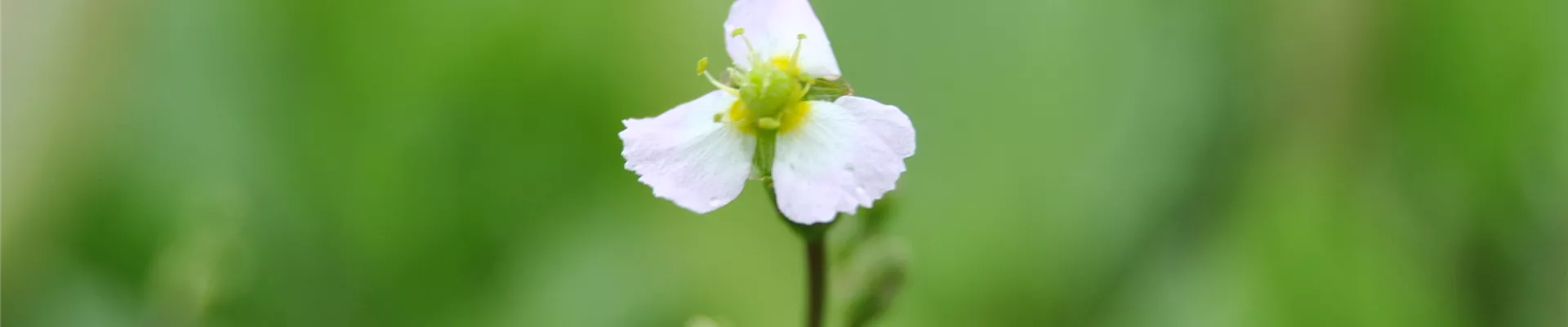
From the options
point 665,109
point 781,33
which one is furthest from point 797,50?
point 665,109

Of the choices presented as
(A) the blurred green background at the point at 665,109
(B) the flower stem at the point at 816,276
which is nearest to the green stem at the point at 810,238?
(B) the flower stem at the point at 816,276

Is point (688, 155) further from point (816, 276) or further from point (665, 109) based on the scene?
point (665, 109)

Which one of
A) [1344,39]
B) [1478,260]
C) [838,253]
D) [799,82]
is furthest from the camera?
[1344,39]

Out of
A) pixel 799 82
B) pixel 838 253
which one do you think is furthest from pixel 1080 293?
pixel 799 82

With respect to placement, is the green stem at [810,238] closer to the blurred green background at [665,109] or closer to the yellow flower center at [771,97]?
the yellow flower center at [771,97]

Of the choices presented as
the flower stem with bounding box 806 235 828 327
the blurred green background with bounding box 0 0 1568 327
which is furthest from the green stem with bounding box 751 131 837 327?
the blurred green background with bounding box 0 0 1568 327

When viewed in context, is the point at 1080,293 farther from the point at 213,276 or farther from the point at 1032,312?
the point at 213,276

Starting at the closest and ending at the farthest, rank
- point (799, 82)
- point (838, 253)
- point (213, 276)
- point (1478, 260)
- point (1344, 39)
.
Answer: point (799, 82)
point (838, 253)
point (213, 276)
point (1478, 260)
point (1344, 39)
